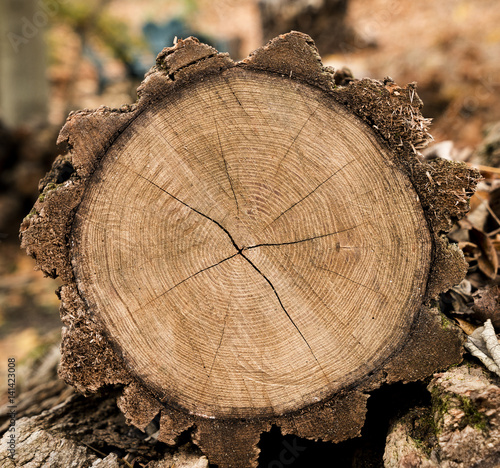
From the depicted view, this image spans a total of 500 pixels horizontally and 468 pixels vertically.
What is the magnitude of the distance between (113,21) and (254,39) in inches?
138

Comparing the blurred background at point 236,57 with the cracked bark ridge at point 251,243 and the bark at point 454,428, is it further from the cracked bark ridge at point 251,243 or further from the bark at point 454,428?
the cracked bark ridge at point 251,243

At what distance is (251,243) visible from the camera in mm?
1681

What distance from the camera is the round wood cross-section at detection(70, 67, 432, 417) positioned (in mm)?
1650

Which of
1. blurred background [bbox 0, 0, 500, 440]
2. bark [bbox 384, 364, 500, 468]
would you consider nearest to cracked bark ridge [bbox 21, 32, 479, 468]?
bark [bbox 384, 364, 500, 468]

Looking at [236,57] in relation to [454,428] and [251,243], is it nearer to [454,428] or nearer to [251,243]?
[251,243]

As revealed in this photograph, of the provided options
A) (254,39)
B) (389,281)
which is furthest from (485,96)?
(254,39)

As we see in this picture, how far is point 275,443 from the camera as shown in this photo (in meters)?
2.11

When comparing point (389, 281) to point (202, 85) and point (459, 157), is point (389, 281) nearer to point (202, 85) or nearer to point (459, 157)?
point (202, 85)

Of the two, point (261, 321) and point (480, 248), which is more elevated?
point (480, 248)

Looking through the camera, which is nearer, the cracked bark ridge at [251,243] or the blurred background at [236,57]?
the cracked bark ridge at [251,243]

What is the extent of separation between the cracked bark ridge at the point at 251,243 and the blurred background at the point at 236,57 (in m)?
0.80

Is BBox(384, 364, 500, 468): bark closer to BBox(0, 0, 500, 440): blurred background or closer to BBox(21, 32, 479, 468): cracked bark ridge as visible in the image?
BBox(21, 32, 479, 468): cracked bark ridge

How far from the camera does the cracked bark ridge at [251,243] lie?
165 centimetres

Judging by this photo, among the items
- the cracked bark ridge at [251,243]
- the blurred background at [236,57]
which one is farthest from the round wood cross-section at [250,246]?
the blurred background at [236,57]
